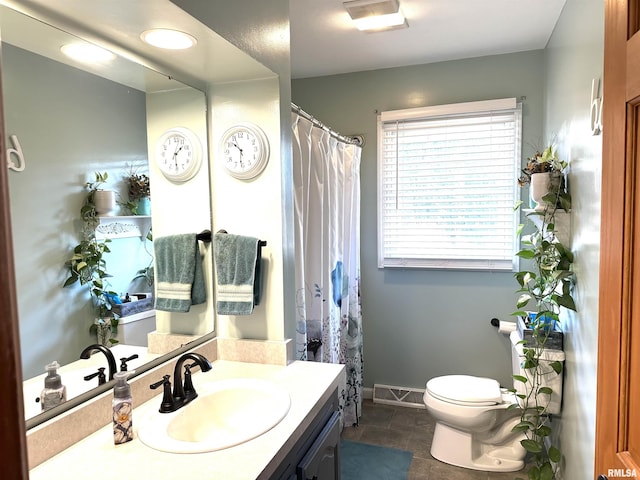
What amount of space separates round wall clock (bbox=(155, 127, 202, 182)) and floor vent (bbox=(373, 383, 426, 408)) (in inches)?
92.0

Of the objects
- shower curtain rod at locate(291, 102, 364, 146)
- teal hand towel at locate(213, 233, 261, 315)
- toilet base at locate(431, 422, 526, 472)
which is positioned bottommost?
toilet base at locate(431, 422, 526, 472)

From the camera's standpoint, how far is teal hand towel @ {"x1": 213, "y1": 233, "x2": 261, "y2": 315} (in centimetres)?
180

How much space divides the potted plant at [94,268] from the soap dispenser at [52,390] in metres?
0.17

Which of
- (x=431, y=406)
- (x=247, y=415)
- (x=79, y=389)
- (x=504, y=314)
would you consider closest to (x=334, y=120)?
(x=504, y=314)

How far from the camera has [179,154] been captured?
1.78 metres

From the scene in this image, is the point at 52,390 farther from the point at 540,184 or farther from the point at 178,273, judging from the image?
the point at 540,184

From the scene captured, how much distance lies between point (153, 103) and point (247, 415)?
120cm

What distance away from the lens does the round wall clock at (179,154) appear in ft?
5.59

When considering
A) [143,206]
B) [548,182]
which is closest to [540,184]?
[548,182]

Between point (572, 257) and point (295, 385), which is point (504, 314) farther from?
point (295, 385)

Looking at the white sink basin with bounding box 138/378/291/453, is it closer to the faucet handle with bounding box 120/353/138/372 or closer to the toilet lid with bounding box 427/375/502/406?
the faucet handle with bounding box 120/353/138/372

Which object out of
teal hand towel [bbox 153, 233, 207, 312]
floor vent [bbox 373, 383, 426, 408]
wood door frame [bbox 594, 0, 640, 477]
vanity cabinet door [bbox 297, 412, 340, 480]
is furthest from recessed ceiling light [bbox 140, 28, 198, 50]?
floor vent [bbox 373, 383, 426, 408]

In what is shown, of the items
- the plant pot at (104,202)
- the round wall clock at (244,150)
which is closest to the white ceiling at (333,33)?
the round wall clock at (244,150)
